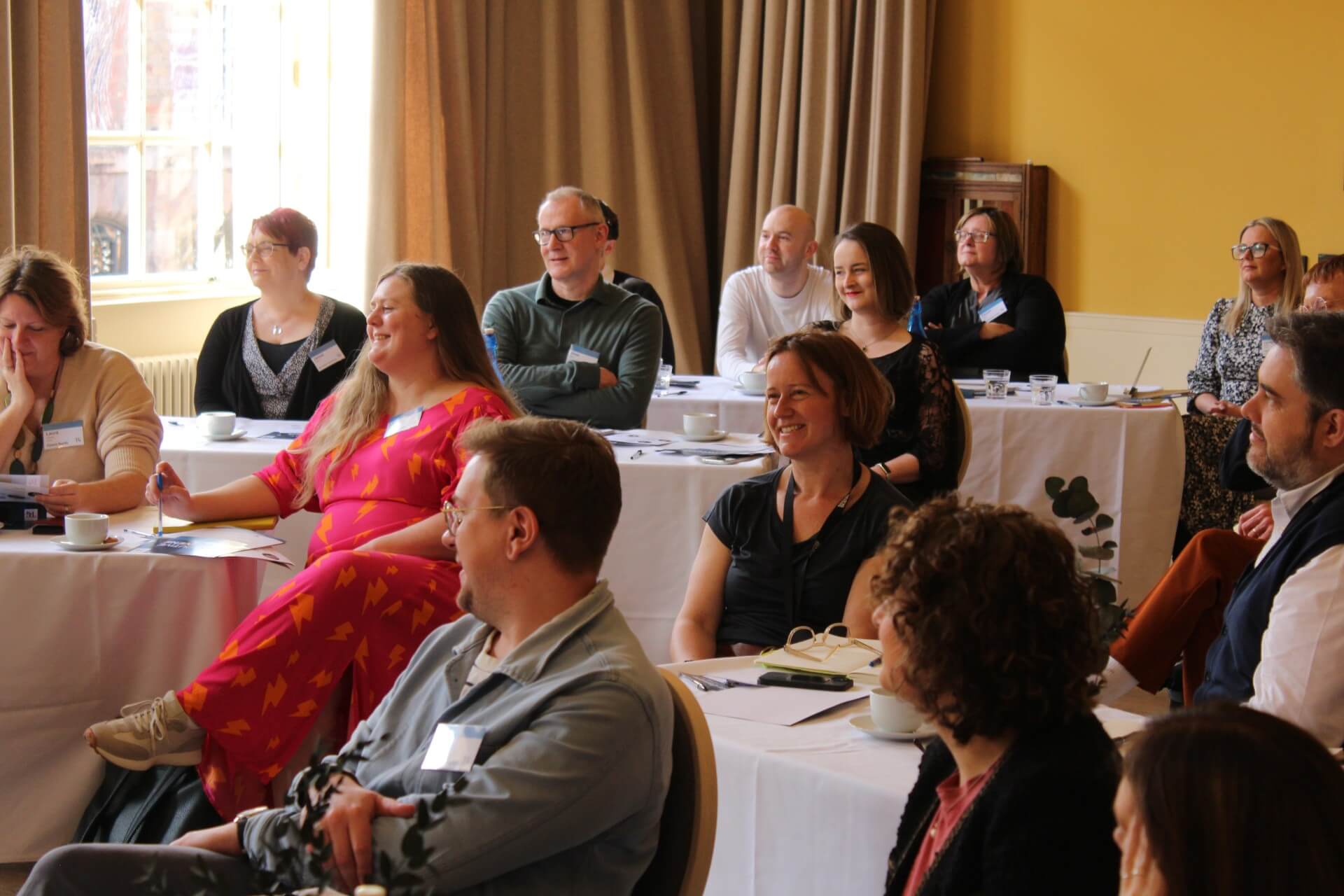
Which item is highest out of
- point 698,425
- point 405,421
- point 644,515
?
point 405,421

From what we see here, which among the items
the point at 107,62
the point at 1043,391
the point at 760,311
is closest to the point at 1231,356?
the point at 1043,391

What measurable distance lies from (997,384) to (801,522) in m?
2.43

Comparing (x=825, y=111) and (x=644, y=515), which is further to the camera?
(x=825, y=111)

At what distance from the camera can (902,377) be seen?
4.06 meters

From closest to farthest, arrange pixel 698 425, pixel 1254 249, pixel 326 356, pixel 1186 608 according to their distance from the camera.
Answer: pixel 1186 608 < pixel 698 425 < pixel 326 356 < pixel 1254 249

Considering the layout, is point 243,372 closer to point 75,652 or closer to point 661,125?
point 75,652

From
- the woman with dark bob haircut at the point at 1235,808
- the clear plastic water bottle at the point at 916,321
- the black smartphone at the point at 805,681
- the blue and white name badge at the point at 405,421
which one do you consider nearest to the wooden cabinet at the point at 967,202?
the clear plastic water bottle at the point at 916,321

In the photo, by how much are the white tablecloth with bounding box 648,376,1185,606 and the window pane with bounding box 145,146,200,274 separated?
8.04 feet

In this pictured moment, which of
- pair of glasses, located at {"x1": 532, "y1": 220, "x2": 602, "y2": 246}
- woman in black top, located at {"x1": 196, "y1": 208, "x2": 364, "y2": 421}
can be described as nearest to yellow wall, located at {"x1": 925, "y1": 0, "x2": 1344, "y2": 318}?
pair of glasses, located at {"x1": 532, "y1": 220, "x2": 602, "y2": 246}

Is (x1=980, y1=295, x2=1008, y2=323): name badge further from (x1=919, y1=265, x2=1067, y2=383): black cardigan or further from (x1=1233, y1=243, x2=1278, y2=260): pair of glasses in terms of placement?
(x1=1233, y1=243, x2=1278, y2=260): pair of glasses

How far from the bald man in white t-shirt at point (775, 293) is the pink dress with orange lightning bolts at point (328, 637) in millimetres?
2594

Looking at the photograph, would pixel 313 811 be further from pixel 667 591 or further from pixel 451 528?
pixel 667 591

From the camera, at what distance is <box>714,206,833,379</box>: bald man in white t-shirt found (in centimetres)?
567

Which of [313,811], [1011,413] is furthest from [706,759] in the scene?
[1011,413]
